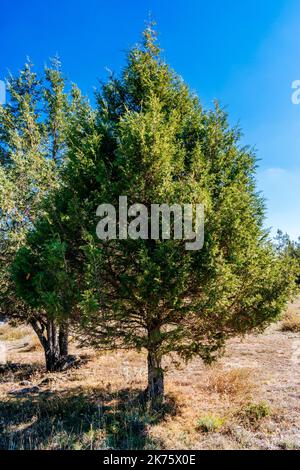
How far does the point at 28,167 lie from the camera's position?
10469 mm

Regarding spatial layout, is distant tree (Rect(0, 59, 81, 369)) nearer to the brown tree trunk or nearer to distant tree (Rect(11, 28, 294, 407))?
the brown tree trunk

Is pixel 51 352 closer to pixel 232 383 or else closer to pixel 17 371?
pixel 17 371

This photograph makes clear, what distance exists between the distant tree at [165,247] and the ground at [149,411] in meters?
1.06

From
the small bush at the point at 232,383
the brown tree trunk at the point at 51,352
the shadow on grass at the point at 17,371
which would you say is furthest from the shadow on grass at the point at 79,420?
the brown tree trunk at the point at 51,352

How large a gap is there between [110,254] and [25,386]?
632 centimetres

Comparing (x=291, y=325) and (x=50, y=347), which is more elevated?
(x=50, y=347)

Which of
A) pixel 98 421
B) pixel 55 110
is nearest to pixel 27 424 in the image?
pixel 98 421

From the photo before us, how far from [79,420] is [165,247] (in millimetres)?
4581

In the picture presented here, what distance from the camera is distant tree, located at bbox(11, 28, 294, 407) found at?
562 centimetres

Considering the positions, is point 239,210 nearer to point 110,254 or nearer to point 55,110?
point 110,254

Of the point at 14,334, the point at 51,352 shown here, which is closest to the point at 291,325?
the point at 51,352

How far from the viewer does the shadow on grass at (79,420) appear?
5.46m

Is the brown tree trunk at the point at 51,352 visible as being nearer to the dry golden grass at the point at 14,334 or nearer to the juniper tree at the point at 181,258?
the juniper tree at the point at 181,258

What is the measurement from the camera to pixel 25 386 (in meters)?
9.18
